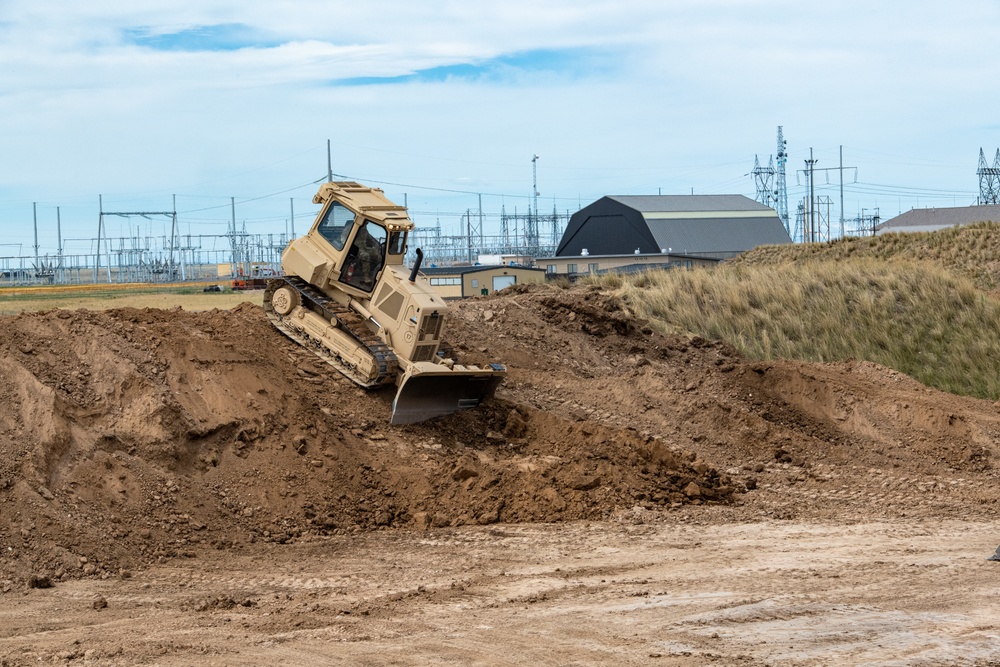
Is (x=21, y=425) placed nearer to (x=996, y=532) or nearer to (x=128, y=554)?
(x=128, y=554)

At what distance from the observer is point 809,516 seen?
12.6 m

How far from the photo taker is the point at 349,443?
13234 millimetres

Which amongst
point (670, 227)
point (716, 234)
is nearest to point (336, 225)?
point (670, 227)

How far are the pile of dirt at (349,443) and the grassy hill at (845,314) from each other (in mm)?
3209

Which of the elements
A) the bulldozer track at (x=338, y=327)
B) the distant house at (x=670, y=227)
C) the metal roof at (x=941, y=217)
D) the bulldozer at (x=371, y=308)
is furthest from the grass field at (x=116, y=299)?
the metal roof at (x=941, y=217)

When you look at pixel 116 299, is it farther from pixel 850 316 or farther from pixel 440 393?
pixel 440 393

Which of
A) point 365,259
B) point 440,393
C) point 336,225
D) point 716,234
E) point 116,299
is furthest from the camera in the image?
point 716,234

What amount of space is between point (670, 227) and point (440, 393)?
46.5 metres

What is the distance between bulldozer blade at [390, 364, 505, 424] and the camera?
1406 cm

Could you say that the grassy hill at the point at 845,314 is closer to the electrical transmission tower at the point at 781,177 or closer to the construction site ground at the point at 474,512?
the construction site ground at the point at 474,512

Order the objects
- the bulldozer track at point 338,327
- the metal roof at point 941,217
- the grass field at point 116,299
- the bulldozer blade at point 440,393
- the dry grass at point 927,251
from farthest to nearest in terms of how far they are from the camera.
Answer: the metal roof at point 941,217 < the dry grass at point 927,251 < the grass field at point 116,299 < the bulldozer track at point 338,327 < the bulldozer blade at point 440,393

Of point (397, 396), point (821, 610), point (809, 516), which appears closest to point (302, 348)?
point (397, 396)

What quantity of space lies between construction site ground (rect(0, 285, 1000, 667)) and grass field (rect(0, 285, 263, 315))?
30.1 feet

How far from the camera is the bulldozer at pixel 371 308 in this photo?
1428cm
